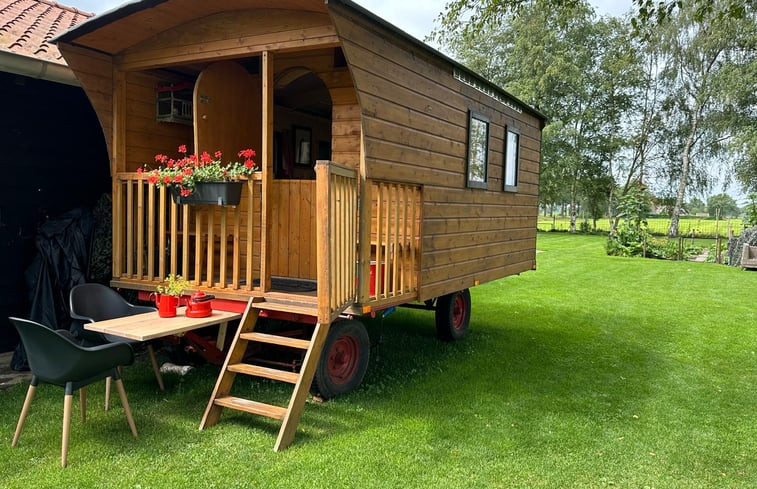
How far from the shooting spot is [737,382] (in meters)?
5.50

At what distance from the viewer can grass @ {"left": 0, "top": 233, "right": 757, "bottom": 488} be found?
126 inches

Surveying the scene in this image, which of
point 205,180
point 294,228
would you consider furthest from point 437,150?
point 205,180

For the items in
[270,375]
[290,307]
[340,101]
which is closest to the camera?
[270,375]

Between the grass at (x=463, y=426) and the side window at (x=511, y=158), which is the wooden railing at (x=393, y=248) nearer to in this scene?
the grass at (x=463, y=426)

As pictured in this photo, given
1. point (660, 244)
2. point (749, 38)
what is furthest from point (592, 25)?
point (660, 244)

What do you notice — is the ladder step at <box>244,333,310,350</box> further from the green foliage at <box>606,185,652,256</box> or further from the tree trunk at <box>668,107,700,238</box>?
the tree trunk at <box>668,107,700,238</box>

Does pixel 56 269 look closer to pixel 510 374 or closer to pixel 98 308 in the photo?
pixel 98 308

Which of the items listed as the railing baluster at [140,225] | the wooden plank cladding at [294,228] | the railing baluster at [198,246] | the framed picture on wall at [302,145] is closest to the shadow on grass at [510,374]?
the wooden plank cladding at [294,228]

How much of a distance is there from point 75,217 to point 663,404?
561 centimetres

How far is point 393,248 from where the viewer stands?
4664 millimetres

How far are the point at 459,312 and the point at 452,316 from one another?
396 millimetres

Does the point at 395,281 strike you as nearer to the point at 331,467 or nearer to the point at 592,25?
the point at 331,467

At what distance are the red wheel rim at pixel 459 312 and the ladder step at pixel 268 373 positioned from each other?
3.55 m

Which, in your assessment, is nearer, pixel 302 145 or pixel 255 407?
pixel 255 407
